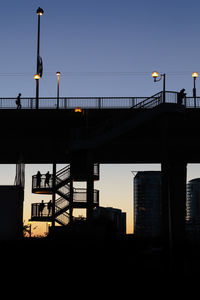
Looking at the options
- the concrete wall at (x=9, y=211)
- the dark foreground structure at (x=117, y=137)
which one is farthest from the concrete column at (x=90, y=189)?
the concrete wall at (x=9, y=211)

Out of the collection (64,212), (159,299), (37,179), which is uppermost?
(37,179)

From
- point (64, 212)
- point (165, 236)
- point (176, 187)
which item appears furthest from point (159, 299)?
point (176, 187)

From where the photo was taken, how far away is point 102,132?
40875 millimetres

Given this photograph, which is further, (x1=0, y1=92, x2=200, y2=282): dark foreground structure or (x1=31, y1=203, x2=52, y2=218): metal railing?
(x1=31, y1=203, x2=52, y2=218): metal railing

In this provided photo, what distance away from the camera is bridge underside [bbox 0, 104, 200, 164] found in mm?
39375

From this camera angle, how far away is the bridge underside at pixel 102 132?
129 feet

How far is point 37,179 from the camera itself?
147ft

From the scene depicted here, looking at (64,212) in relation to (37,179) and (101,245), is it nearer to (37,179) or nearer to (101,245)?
(37,179)

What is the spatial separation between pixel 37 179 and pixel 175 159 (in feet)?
47.9

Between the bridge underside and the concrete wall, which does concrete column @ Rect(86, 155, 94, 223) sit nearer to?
the bridge underside

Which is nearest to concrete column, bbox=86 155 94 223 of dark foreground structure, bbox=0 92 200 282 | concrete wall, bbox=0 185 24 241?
dark foreground structure, bbox=0 92 200 282

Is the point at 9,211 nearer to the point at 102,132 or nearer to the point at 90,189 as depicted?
the point at 90,189

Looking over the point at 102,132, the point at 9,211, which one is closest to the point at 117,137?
the point at 102,132

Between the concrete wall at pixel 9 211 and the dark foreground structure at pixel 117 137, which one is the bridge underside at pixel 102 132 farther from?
the concrete wall at pixel 9 211
